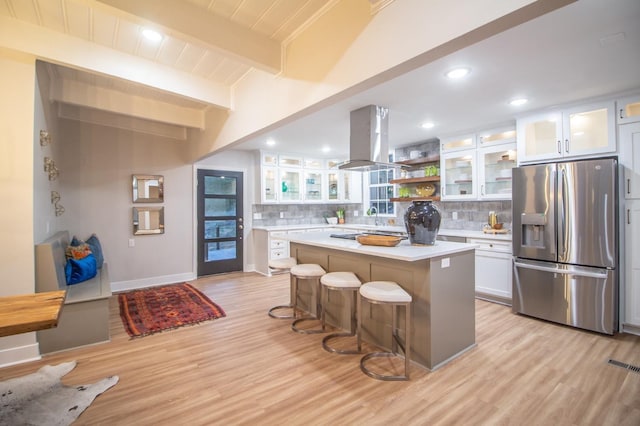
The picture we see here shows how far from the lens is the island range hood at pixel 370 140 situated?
3305 millimetres

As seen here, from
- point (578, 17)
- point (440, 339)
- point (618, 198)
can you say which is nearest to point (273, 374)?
point (440, 339)

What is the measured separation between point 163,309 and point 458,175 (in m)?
4.83

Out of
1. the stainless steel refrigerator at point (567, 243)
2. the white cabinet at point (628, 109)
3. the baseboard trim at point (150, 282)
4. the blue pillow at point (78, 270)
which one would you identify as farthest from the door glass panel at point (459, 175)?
the blue pillow at point (78, 270)

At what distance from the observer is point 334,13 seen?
6.72ft

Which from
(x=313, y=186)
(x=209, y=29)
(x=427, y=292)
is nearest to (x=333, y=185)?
(x=313, y=186)

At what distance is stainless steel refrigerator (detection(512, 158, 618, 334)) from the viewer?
3.08m

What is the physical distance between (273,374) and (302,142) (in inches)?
154

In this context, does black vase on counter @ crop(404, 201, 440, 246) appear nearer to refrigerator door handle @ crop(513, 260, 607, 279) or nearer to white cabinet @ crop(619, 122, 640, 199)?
refrigerator door handle @ crop(513, 260, 607, 279)

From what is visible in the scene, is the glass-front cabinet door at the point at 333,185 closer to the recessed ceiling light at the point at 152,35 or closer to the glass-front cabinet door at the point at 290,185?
the glass-front cabinet door at the point at 290,185

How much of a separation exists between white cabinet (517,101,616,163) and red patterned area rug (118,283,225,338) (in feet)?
14.6

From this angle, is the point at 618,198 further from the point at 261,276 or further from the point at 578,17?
the point at 261,276

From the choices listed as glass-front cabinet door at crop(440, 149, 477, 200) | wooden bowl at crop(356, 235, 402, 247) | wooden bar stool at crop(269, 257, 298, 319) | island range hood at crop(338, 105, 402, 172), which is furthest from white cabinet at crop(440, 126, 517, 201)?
wooden bar stool at crop(269, 257, 298, 319)

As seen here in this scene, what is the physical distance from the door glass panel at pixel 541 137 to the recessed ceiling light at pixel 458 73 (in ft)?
5.99

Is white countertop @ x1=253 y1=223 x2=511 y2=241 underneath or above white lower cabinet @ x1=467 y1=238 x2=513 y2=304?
above
